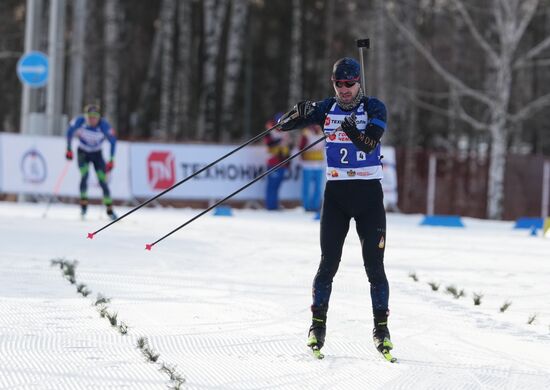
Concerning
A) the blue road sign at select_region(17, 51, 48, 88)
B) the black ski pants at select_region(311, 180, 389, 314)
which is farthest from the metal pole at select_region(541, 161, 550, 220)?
the black ski pants at select_region(311, 180, 389, 314)

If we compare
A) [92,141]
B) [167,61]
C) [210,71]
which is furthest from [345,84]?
[167,61]

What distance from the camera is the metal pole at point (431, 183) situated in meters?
21.6

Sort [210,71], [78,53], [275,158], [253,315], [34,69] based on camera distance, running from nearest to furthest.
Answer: [253,315]
[34,69]
[275,158]
[78,53]
[210,71]

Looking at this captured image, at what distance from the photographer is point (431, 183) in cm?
2173

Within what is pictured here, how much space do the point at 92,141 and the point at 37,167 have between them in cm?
408

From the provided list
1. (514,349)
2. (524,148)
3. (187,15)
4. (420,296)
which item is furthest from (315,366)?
(524,148)

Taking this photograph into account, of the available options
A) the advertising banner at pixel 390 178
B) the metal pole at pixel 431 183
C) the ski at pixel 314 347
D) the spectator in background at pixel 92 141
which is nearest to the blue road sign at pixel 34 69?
the spectator in background at pixel 92 141

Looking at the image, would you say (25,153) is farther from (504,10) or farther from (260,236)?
(504,10)

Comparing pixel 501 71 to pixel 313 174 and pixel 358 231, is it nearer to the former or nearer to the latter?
pixel 313 174

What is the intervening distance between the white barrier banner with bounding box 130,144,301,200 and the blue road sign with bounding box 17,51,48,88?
2.29m

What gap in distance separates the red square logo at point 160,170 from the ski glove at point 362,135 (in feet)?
44.7

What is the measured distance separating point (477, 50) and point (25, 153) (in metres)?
29.7

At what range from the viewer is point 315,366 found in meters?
5.21

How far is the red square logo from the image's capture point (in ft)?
62.1
